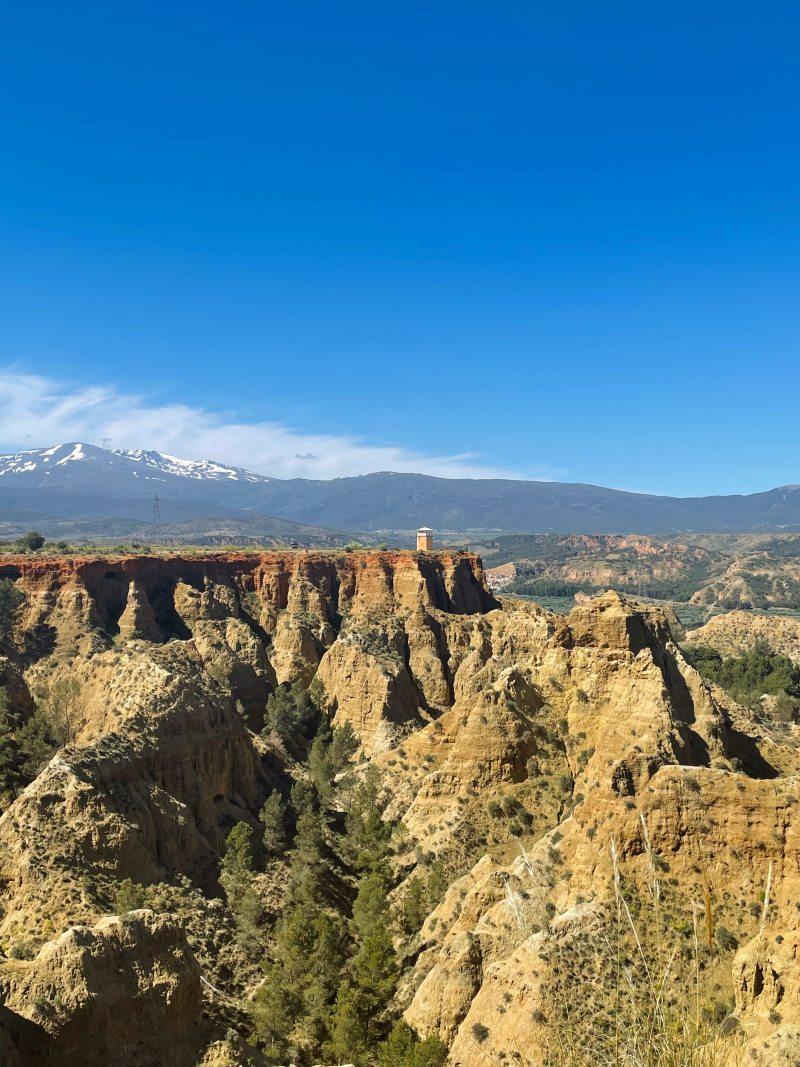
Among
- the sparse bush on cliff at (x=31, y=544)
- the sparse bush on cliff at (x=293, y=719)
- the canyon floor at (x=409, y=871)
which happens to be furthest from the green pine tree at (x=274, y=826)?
the sparse bush on cliff at (x=31, y=544)

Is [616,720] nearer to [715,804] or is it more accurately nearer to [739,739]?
[739,739]

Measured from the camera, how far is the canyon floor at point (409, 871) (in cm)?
2108

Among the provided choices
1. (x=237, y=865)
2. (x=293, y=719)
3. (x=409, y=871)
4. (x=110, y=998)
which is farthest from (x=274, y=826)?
(x=293, y=719)

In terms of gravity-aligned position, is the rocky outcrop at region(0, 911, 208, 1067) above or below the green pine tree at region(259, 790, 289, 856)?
above

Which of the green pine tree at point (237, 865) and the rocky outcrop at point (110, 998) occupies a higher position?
the rocky outcrop at point (110, 998)

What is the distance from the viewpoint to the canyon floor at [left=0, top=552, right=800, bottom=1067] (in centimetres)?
2108

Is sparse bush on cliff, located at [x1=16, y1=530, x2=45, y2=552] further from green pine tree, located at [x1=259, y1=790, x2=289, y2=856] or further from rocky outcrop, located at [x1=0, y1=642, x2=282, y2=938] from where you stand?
green pine tree, located at [x1=259, y1=790, x2=289, y2=856]

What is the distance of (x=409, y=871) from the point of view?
3819 centimetres

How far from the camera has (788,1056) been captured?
59.3 feet

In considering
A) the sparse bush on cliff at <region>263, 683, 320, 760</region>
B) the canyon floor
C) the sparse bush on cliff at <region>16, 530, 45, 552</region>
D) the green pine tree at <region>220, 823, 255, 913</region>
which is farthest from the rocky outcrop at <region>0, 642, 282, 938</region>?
the sparse bush on cliff at <region>16, 530, 45, 552</region>

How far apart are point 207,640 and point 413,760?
102ft

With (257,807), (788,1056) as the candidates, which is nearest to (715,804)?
(788,1056)

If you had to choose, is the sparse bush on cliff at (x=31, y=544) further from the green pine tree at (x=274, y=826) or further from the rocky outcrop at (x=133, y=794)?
the green pine tree at (x=274, y=826)

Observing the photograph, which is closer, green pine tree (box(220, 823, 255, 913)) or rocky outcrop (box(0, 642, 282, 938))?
rocky outcrop (box(0, 642, 282, 938))
